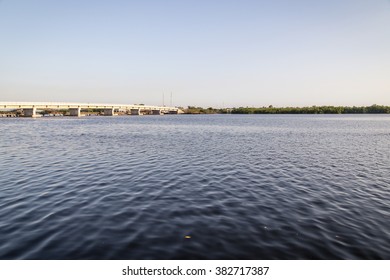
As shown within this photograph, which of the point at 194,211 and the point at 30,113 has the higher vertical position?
the point at 30,113

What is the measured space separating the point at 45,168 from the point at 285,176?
67.7ft

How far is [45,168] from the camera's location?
20.8 m

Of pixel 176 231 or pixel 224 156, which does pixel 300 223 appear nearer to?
pixel 176 231

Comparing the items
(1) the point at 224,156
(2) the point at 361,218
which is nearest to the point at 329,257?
(2) the point at 361,218

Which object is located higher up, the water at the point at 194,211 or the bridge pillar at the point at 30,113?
the bridge pillar at the point at 30,113

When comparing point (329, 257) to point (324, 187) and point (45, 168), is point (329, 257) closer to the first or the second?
point (324, 187)

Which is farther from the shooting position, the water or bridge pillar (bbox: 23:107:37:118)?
bridge pillar (bbox: 23:107:37:118)

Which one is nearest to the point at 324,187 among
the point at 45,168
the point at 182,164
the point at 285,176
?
the point at 285,176

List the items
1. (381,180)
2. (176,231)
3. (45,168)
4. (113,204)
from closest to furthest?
1. (176,231)
2. (113,204)
3. (381,180)
4. (45,168)

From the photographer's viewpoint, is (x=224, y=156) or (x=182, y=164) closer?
(x=182, y=164)

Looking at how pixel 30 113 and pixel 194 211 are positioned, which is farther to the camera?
pixel 30 113

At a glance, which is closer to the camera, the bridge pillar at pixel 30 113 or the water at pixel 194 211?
the water at pixel 194 211

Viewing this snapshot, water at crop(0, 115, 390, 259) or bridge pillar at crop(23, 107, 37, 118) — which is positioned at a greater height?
bridge pillar at crop(23, 107, 37, 118)
